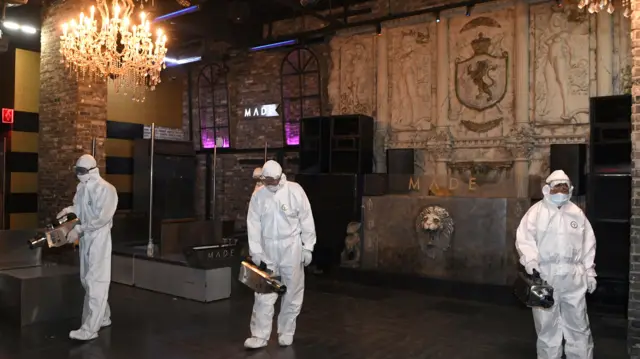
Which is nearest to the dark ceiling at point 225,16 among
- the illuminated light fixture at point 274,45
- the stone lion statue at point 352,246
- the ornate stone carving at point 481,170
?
the illuminated light fixture at point 274,45

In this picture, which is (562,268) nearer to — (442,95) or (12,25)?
(442,95)

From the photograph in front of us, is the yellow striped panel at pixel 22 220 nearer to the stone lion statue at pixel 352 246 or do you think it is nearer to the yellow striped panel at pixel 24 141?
the yellow striped panel at pixel 24 141

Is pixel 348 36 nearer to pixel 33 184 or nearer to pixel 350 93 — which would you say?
pixel 350 93

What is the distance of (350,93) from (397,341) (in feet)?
18.9

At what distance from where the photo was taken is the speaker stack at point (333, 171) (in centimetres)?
865

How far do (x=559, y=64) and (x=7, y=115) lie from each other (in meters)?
9.50

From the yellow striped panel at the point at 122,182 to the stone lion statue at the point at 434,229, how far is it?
20.6 feet

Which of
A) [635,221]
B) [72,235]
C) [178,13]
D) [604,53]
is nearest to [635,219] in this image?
[635,221]

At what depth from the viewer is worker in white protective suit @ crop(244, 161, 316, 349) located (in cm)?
473

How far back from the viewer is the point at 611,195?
6.38 m

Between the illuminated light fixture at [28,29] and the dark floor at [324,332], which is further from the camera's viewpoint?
the illuminated light fixture at [28,29]

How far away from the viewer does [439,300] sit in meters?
7.06

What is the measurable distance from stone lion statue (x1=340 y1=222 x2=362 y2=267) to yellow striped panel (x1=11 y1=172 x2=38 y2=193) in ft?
20.3

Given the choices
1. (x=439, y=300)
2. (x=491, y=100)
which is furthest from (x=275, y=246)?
(x=491, y=100)
